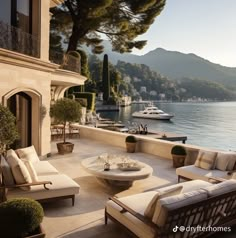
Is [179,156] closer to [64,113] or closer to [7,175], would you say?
[64,113]

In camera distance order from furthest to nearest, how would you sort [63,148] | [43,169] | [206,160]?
[63,148], [206,160], [43,169]

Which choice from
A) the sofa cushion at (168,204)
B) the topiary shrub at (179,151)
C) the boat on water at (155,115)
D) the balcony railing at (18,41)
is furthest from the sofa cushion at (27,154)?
the boat on water at (155,115)

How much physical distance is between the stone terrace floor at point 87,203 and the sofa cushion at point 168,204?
1195 millimetres

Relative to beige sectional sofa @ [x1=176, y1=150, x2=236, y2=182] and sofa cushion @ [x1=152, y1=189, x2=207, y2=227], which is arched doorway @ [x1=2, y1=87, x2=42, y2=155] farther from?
sofa cushion @ [x1=152, y1=189, x2=207, y2=227]

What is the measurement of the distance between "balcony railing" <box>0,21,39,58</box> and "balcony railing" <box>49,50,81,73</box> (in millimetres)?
5954

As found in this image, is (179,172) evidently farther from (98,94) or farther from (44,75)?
(98,94)

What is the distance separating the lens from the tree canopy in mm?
21234

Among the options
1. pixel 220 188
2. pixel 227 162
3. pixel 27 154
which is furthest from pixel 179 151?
pixel 220 188

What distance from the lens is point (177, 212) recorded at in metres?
3.43

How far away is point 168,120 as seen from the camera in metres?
52.5

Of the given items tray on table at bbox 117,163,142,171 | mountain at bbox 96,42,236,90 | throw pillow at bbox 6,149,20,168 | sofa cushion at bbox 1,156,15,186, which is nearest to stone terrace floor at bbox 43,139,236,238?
tray on table at bbox 117,163,142,171

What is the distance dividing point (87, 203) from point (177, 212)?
2853 mm

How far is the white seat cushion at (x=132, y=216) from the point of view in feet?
12.4

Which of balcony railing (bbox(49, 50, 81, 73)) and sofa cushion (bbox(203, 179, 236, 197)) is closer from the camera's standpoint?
sofa cushion (bbox(203, 179, 236, 197))
